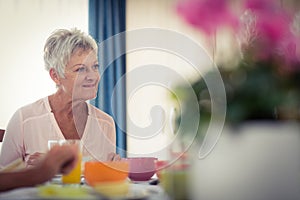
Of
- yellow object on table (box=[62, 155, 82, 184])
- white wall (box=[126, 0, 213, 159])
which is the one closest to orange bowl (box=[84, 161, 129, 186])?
yellow object on table (box=[62, 155, 82, 184])

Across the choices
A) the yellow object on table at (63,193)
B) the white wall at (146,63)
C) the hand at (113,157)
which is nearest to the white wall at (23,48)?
the white wall at (146,63)

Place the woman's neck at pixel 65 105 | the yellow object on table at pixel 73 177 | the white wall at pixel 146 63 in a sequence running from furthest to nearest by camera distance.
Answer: the white wall at pixel 146 63 → the woman's neck at pixel 65 105 → the yellow object on table at pixel 73 177

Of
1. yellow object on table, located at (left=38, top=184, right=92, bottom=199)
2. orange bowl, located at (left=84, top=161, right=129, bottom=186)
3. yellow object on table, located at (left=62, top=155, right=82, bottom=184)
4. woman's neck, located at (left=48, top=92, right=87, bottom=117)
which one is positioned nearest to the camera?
yellow object on table, located at (left=38, top=184, right=92, bottom=199)

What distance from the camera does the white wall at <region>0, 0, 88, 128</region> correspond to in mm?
3143

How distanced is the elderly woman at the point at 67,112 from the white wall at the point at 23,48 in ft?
3.77

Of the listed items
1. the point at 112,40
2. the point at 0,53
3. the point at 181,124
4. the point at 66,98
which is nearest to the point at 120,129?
the point at 112,40

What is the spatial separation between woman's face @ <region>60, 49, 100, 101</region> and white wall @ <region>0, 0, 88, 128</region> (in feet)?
3.86

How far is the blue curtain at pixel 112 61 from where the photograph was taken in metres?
3.59

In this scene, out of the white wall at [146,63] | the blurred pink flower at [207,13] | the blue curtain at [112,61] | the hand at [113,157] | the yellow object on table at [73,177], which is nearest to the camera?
the blurred pink flower at [207,13]

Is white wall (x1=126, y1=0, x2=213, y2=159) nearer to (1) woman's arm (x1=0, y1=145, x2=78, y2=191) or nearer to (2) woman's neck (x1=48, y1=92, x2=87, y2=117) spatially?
(2) woman's neck (x1=48, y1=92, x2=87, y2=117)

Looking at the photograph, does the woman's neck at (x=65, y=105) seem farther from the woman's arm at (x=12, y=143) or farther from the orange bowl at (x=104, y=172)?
the orange bowl at (x=104, y=172)

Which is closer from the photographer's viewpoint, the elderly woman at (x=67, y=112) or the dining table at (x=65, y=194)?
the dining table at (x=65, y=194)

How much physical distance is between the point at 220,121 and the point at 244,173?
89 mm

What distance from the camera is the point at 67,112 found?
209 centimetres
